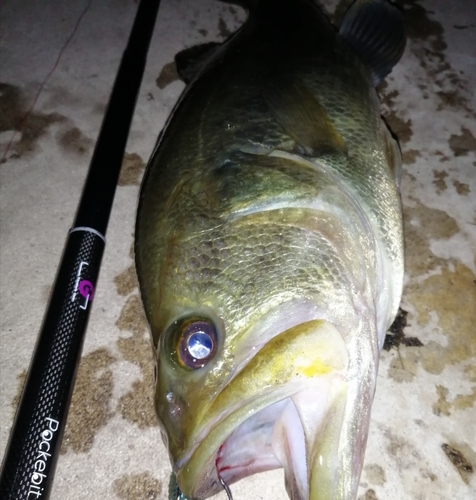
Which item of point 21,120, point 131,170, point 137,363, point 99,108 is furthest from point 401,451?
point 21,120

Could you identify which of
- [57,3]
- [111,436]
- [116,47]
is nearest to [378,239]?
[111,436]

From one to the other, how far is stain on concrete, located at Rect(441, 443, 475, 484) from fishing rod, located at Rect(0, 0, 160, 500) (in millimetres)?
1295

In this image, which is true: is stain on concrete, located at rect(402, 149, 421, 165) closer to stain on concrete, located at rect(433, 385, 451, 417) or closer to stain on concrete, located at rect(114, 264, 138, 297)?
stain on concrete, located at rect(433, 385, 451, 417)

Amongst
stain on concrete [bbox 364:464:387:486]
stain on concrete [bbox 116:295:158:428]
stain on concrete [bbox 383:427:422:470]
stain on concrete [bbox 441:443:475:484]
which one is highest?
stain on concrete [bbox 441:443:475:484]

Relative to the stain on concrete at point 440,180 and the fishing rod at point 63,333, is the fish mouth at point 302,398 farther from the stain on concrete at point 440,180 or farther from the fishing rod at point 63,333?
the stain on concrete at point 440,180

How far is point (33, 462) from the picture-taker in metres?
1.33

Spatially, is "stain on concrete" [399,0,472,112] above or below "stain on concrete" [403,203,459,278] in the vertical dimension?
above

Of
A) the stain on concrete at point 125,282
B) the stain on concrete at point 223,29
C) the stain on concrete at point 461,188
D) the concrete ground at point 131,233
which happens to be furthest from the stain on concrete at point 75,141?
the stain on concrete at point 461,188

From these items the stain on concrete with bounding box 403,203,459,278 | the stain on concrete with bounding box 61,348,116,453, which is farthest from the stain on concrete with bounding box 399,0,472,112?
the stain on concrete with bounding box 61,348,116,453

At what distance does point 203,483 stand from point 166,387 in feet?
0.84

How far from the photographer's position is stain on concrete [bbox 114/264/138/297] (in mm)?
1990

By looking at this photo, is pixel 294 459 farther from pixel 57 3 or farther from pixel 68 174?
pixel 57 3

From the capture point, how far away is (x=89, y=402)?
1.76 metres

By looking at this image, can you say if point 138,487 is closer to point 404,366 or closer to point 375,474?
point 375,474
